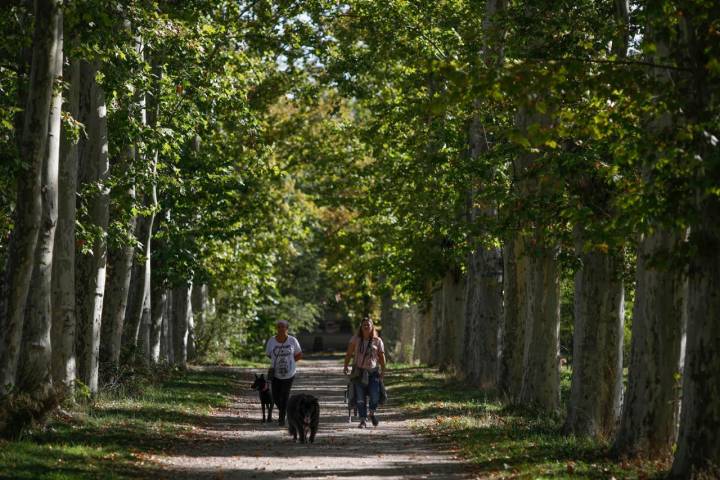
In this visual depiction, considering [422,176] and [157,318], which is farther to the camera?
[157,318]

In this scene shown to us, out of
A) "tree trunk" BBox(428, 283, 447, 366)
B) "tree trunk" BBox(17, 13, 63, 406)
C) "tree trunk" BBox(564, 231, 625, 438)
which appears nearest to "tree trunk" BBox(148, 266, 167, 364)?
"tree trunk" BBox(428, 283, 447, 366)

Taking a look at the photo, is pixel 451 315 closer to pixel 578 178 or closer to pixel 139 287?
pixel 139 287

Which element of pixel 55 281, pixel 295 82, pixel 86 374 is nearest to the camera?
pixel 55 281

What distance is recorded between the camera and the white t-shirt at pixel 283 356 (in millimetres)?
20000

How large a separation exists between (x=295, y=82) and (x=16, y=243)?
61.7 ft

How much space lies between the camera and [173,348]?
4206 cm

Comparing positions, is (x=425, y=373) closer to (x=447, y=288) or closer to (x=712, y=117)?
(x=447, y=288)

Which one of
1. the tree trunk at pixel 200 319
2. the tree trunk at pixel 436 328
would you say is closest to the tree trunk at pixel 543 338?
the tree trunk at pixel 436 328

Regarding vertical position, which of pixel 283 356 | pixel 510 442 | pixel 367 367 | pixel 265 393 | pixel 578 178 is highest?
pixel 578 178

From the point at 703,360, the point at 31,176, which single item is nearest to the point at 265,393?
the point at 31,176

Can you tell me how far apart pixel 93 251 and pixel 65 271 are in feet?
9.09

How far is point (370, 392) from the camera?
66.8ft

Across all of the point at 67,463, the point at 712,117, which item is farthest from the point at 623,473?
the point at 67,463

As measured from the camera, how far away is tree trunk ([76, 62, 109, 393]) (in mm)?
21359
